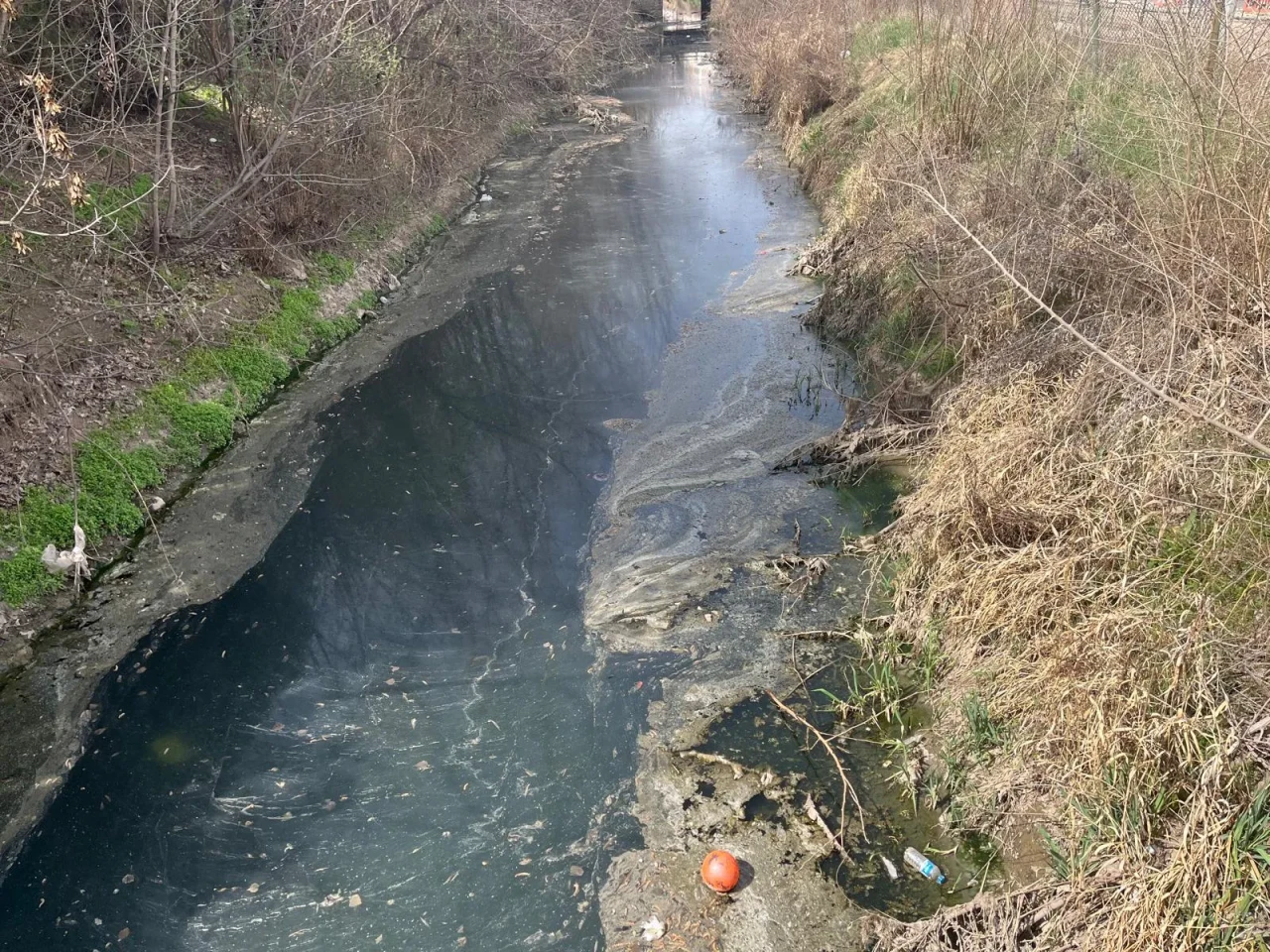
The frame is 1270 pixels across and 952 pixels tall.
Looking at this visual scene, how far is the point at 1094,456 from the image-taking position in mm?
5219

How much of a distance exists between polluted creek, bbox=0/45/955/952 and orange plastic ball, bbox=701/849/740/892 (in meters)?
0.08

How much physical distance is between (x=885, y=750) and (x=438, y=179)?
11937 millimetres

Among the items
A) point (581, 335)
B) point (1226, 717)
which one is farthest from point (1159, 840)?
point (581, 335)

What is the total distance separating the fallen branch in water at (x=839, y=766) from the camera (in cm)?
475

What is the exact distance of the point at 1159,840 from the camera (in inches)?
142

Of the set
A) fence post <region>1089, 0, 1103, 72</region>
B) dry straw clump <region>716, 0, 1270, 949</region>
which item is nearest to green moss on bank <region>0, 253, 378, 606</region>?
dry straw clump <region>716, 0, 1270, 949</region>

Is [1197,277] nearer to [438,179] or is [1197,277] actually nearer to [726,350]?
[726,350]

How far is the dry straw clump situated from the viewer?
3633 mm

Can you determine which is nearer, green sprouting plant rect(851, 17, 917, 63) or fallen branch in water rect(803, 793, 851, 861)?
fallen branch in water rect(803, 793, 851, 861)

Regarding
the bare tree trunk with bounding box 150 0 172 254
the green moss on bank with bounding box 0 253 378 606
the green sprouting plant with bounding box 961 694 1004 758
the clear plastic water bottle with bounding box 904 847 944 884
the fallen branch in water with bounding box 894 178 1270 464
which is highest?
the bare tree trunk with bounding box 150 0 172 254

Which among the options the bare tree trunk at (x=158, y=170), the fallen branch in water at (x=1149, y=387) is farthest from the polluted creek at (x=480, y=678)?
the fallen branch in water at (x=1149, y=387)

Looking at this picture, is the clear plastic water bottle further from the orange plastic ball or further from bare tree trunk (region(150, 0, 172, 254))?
bare tree trunk (region(150, 0, 172, 254))

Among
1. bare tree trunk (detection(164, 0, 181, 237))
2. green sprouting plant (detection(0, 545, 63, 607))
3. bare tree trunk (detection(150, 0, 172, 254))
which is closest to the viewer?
green sprouting plant (detection(0, 545, 63, 607))

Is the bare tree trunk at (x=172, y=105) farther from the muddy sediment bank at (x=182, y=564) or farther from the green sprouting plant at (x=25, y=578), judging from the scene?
the green sprouting plant at (x=25, y=578)
